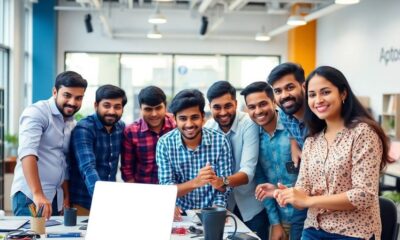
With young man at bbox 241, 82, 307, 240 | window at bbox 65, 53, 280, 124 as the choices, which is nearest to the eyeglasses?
young man at bbox 241, 82, 307, 240

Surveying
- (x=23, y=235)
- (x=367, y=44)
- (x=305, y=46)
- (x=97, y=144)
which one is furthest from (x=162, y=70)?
(x=23, y=235)

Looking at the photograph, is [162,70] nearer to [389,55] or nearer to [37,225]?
[389,55]

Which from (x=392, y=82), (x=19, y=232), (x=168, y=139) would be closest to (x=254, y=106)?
(x=168, y=139)

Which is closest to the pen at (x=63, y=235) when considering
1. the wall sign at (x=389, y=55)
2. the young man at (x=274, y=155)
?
the young man at (x=274, y=155)

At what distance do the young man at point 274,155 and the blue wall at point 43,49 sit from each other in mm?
9688

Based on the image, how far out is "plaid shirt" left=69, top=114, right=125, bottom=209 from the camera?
3246 millimetres

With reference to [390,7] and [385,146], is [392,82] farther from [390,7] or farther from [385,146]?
[385,146]

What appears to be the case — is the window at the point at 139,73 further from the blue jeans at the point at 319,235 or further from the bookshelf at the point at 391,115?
the blue jeans at the point at 319,235

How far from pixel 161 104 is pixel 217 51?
33.1ft

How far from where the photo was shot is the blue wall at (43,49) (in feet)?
39.5

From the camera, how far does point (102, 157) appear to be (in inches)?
135

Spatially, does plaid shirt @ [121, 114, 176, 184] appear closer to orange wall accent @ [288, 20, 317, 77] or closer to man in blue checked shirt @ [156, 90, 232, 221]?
man in blue checked shirt @ [156, 90, 232, 221]

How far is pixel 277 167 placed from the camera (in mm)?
3053

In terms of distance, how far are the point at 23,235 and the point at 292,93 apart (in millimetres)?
1527
